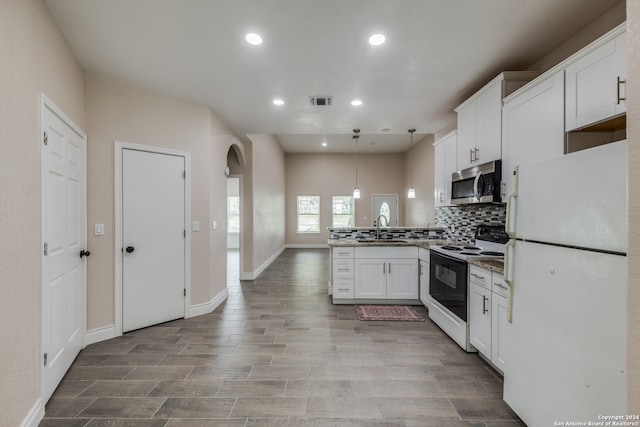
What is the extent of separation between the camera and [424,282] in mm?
3699

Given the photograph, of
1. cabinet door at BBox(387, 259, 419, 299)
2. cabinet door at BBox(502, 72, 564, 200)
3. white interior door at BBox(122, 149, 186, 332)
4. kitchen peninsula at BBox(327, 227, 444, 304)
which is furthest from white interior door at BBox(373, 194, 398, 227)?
white interior door at BBox(122, 149, 186, 332)

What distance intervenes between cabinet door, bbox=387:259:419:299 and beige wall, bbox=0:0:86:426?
3599 mm

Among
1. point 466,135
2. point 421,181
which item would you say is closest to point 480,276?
point 466,135

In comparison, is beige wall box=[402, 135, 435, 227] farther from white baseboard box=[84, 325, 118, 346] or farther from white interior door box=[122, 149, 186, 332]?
white baseboard box=[84, 325, 118, 346]

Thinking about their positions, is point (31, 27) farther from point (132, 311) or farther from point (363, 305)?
point (363, 305)

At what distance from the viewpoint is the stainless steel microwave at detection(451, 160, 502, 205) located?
103 inches

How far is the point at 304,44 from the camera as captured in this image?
2258 mm

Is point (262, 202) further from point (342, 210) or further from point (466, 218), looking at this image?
point (466, 218)

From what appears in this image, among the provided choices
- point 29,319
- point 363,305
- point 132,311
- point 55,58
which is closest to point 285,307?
point 363,305

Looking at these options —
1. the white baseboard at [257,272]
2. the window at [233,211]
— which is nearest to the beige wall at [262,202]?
the white baseboard at [257,272]

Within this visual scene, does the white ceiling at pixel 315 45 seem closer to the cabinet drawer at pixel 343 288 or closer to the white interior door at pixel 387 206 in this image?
the cabinet drawer at pixel 343 288

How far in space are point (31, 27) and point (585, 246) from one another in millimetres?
3452

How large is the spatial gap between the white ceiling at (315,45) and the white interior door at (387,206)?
6.10m

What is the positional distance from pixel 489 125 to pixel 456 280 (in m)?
1.65
